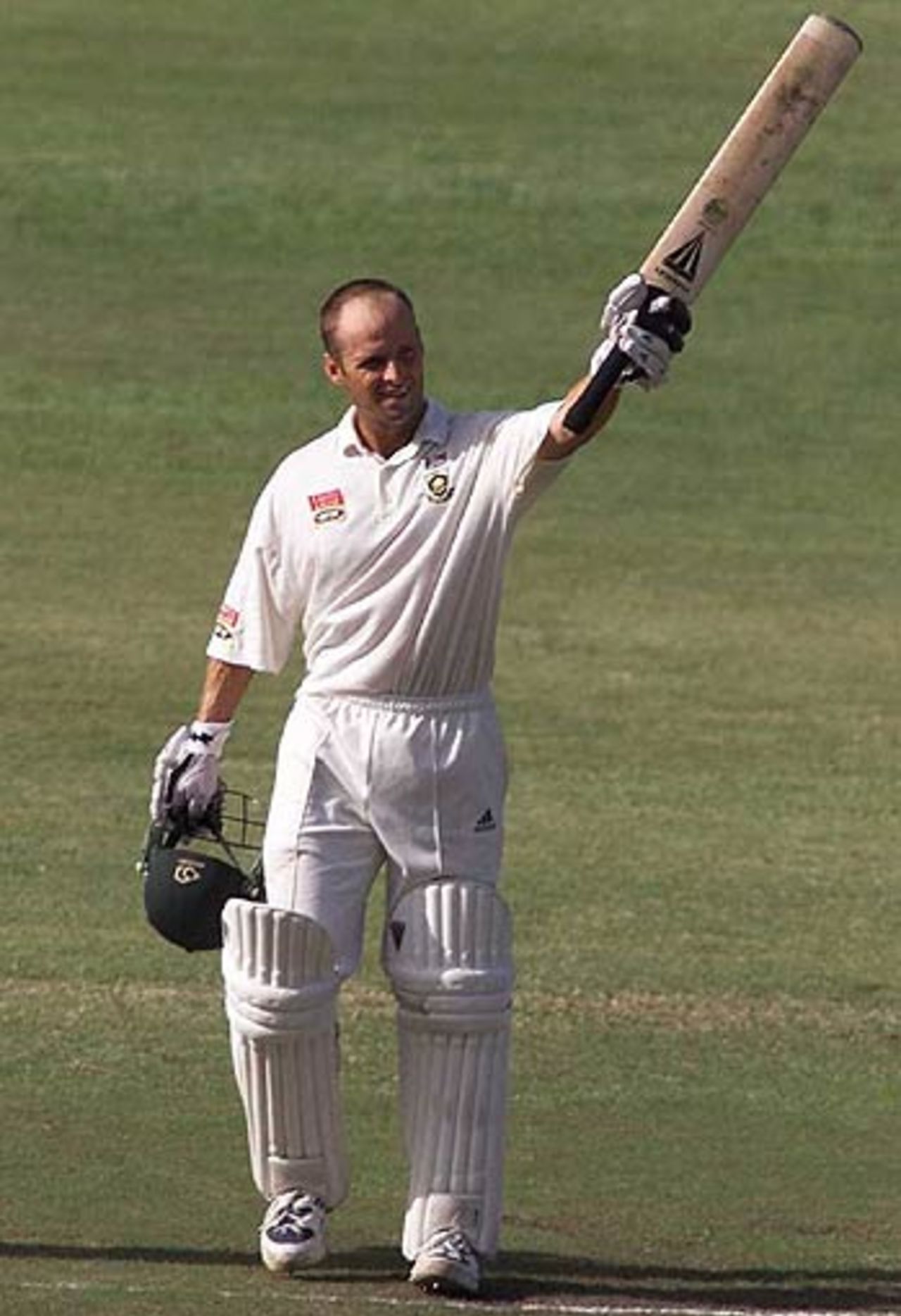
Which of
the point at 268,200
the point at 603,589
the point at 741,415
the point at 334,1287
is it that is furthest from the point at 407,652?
the point at 268,200

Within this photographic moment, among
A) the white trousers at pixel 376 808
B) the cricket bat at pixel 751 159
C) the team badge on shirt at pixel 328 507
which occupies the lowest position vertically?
the white trousers at pixel 376 808

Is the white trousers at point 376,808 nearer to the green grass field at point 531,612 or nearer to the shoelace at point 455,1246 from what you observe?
the shoelace at point 455,1246

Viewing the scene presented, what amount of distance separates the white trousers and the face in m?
0.56

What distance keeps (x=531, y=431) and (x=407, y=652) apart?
0.49 meters

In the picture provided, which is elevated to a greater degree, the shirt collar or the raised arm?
the raised arm

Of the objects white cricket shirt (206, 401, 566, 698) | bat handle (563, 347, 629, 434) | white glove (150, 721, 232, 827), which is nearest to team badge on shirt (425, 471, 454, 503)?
white cricket shirt (206, 401, 566, 698)

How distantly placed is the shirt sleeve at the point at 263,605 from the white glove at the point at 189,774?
159 mm

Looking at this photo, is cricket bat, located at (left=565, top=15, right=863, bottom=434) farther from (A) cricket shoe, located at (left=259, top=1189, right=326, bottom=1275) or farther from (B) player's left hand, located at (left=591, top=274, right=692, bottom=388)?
(A) cricket shoe, located at (left=259, top=1189, right=326, bottom=1275)

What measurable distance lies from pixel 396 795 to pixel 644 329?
3.36 ft

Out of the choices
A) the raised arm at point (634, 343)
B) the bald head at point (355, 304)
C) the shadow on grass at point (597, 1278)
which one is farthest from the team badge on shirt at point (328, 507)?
the shadow on grass at point (597, 1278)

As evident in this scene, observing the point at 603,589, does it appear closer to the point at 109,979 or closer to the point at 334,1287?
the point at 109,979

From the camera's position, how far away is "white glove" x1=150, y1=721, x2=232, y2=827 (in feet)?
25.7

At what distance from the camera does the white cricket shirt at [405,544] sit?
24.9 ft

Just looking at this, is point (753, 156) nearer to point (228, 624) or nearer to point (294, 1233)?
point (228, 624)
